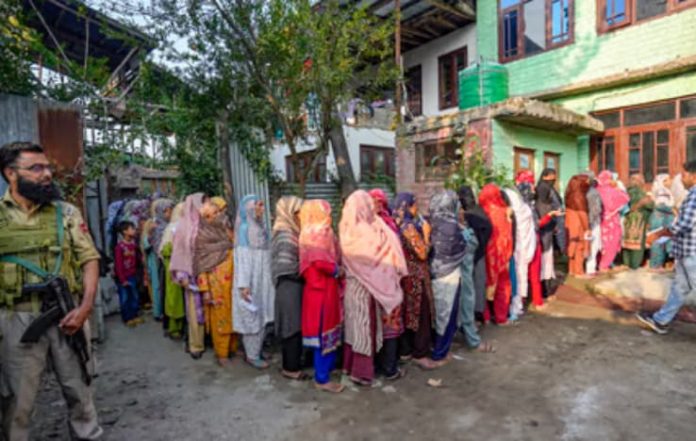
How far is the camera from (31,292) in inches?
92.3

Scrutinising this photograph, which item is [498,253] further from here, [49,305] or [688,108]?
[688,108]

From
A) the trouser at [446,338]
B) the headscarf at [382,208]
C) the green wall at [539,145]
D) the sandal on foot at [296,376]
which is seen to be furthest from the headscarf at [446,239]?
the green wall at [539,145]

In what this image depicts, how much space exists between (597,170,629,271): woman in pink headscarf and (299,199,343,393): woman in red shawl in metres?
5.27

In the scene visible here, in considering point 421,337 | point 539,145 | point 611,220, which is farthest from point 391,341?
point 539,145

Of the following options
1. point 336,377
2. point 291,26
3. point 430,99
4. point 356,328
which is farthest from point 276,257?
point 430,99

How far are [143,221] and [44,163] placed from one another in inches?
153

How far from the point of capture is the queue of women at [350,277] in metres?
3.43

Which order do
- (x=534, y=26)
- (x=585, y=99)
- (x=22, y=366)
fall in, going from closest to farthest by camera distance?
1. (x=22, y=366)
2. (x=585, y=99)
3. (x=534, y=26)

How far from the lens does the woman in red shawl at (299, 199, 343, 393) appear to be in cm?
339

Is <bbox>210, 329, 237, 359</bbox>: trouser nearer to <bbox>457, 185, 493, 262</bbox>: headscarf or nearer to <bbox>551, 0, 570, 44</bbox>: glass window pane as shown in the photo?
<bbox>457, 185, 493, 262</bbox>: headscarf

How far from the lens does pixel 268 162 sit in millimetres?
7488

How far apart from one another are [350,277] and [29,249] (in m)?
2.14

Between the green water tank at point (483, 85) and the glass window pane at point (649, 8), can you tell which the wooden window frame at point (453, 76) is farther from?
the glass window pane at point (649, 8)

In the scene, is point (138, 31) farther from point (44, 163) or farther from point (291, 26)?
point (44, 163)
